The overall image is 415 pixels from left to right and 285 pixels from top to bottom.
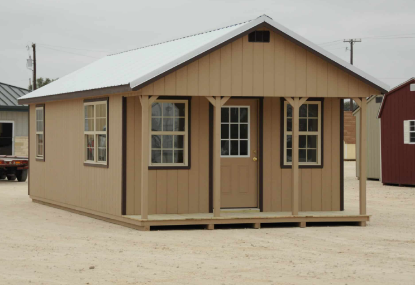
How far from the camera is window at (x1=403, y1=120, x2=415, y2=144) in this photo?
23789 mm

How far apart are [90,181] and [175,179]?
6.80 ft

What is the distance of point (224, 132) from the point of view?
46.5 feet

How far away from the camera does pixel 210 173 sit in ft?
45.5

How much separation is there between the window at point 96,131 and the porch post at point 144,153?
1.65 metres

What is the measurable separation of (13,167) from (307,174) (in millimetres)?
14985

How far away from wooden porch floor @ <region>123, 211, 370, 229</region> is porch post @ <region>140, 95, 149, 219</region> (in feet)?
0.84

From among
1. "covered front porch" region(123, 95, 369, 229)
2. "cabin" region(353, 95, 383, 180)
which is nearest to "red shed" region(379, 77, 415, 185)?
"cabin" region(353, 95, 383, 180)

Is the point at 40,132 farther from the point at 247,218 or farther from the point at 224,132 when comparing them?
the point at 247,218

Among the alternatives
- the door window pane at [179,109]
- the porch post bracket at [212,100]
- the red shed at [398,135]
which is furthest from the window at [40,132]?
the red shed at [398,135]

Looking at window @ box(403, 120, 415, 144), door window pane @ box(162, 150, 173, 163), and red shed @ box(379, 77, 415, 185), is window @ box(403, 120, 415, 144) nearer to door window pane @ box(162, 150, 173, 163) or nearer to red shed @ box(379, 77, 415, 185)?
red shed @ box(379, 77, 415, 185)

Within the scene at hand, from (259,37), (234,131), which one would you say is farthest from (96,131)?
(259,37)

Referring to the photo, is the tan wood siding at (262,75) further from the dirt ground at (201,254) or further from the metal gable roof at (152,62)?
the dirt ground at (201,254)

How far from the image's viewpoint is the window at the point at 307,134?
47.3 ft

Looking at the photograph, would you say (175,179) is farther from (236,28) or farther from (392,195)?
(392,195)
